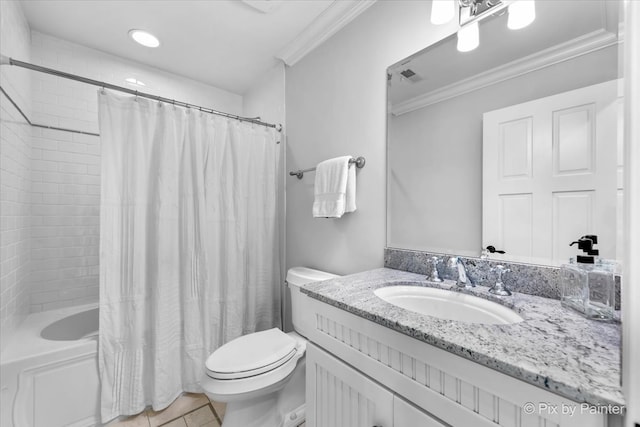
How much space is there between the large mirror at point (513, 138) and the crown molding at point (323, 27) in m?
0.53

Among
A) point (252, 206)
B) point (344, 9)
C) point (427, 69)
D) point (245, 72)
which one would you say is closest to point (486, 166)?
point (427, 69)

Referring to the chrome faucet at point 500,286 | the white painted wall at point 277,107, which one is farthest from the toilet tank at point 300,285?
the chrome faucet at point 500,286

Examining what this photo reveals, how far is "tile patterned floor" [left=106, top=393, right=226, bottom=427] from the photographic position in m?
1.41

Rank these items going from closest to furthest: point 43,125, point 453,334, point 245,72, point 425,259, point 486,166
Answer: point 453,334 → point 486,166 → point 425,259 → point 43,125 → point 245,72

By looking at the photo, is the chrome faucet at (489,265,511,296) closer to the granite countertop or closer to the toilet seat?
the granite countertop

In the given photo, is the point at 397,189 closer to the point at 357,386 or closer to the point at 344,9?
the point at 357,386

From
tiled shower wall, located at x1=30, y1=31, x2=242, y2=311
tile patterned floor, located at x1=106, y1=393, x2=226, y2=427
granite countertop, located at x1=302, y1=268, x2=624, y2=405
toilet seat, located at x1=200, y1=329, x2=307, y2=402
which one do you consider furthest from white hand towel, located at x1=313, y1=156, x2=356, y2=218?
tiled shower wall, located at x1=30, y1=31, x2=242, y2=311

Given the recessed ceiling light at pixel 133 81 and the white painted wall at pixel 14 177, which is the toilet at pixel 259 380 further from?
the recessed ceiling light at pixel 133 81

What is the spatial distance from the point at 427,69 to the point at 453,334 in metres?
1.14

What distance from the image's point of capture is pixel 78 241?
6.37 feet

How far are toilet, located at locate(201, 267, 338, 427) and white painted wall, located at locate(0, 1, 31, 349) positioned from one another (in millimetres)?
1111

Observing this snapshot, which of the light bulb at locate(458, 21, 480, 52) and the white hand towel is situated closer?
the light bulb at locate(458, 21, 480, 52)

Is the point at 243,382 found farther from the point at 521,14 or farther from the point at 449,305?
the point at 521,14

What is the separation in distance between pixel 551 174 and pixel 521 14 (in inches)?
23.5
